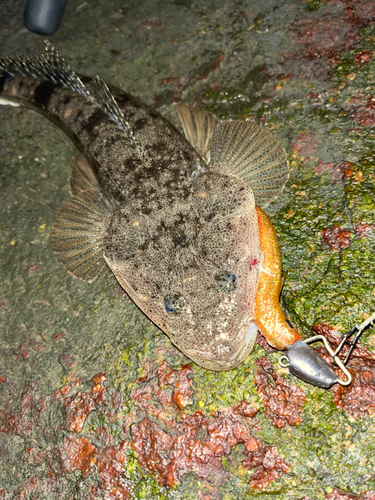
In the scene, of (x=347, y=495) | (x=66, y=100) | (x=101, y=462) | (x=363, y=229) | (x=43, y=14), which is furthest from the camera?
(x=43, y=14)

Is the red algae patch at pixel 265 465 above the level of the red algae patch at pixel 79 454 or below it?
below

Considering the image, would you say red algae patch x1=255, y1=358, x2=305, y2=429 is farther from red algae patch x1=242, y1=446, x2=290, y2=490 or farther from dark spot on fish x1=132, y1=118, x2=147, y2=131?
dark spot on fish x1=132, y1=118, x2=147, y2=131

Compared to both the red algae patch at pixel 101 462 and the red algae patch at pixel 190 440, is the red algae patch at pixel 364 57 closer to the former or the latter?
the red algae patch at pixel 190 440

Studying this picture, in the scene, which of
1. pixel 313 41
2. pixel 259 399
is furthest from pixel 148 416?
pixel 313 41

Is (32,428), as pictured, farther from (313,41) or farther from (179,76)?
(313,41)

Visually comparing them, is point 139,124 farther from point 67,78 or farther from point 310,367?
point 310,367

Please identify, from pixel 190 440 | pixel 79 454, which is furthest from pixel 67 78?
pixel 190 440

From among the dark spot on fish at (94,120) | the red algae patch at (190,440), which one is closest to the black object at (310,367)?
the red algae patch at (190,440)
